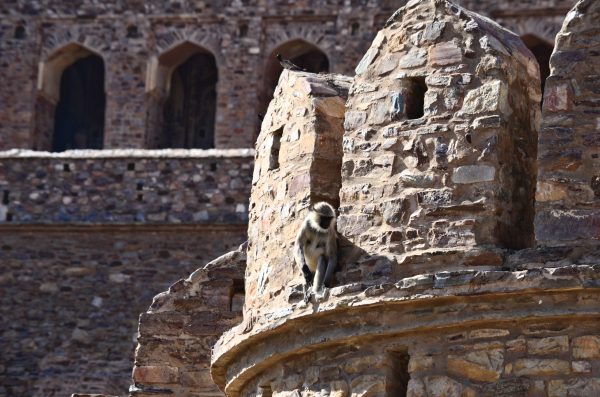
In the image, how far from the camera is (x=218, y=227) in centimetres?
2619

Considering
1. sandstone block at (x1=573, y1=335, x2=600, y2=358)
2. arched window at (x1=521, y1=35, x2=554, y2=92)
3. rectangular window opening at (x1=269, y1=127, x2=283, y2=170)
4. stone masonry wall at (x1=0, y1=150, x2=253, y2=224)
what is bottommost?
sandstone block at (x1=573, y1=335, x2=600, y2=358)

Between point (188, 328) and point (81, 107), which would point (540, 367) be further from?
point (81, 107)

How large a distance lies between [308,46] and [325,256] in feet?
61.5

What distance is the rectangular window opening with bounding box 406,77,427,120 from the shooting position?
11.4m

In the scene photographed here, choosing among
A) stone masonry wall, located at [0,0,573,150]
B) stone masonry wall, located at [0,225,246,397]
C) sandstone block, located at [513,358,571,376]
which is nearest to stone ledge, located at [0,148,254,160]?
stone masonry wall, located at [0,225,246,397]

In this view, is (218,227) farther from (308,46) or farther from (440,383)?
(440,383)

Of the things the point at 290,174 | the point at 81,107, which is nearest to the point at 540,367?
the point at 290,174

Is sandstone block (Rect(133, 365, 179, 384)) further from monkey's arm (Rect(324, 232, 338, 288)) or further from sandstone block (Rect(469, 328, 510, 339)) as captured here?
sandstone block (Rect(469, 328, 510, 339))

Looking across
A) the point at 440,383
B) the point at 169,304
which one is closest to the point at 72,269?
the point at 169,304

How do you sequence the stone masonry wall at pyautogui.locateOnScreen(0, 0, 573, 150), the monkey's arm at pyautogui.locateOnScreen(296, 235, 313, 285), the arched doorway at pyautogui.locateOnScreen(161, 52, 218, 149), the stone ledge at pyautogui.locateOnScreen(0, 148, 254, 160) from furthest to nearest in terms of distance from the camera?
the arched doorway at pyautogui.locateOnScreen(161, 52, 218, 149) → the stone masonry wall at pyautogui.locateOnScreen(0, 0, 573, 150) → the stone ledge at pyautogui.locateOnScreen(0, 148, 254, 160) → the monkey's arm at pyautogui.locateOnScreen(296, 235, 313, 285)

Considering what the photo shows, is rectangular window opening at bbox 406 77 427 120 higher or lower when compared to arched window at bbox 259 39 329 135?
lower

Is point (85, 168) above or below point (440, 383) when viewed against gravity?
above

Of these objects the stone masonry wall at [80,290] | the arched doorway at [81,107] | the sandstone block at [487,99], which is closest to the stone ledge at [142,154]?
the stone masonry wall at [80,290]

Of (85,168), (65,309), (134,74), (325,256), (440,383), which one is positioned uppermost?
(134,74)
